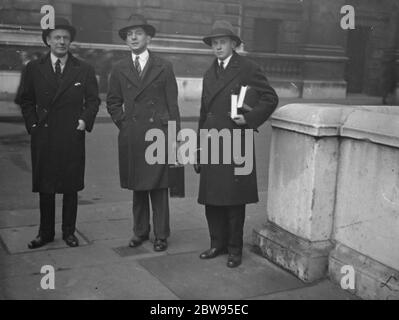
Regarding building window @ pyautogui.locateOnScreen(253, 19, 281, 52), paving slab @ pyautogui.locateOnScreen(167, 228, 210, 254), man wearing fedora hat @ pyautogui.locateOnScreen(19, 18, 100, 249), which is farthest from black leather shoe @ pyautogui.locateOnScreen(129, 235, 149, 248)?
building window @ pyautogui.locateOnScreen(253, 19, 281, 52)

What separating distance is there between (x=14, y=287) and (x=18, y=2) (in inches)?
530

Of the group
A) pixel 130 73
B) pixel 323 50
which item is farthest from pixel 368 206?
pixel 323 50

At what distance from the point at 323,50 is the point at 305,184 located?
1805 centimetres

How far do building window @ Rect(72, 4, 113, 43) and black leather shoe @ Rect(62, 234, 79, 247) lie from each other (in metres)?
13.2

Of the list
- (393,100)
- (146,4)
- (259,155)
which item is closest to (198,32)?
(146,4)

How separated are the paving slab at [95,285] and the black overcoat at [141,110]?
2.63 ft

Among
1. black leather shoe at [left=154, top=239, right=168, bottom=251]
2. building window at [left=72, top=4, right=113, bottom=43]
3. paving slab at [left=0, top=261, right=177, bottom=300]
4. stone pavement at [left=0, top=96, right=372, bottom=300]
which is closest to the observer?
paving slab at [left=0, top=261, right=177, bottom=300]

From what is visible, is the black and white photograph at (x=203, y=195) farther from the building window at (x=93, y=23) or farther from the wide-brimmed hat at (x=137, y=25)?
the building window at (x=93, y=23)

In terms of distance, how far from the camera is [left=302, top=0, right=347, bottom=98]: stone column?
2091 cm

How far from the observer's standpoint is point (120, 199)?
680 cm

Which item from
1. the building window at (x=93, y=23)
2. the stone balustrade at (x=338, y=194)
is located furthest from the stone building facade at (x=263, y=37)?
the stone balustrade at (x=338, y=194)

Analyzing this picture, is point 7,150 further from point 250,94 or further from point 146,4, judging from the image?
point 146,4

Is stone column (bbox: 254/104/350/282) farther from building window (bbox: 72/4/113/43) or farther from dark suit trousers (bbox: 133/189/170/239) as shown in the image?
building window (bbox: 72/4/113/43)

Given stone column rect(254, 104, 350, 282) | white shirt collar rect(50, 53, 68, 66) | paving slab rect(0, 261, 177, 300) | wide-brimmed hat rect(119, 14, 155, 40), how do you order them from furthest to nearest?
white shirt collar rect(50, 53, 68, 66) → wide-brimmed hat rect(119, 14, 155, 40) → stone column rect(254, 104, 350, 282) → paving slab rect(0, 261, 177, 300)
